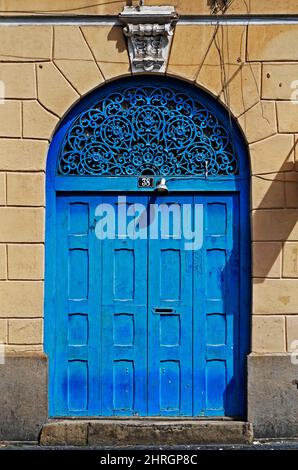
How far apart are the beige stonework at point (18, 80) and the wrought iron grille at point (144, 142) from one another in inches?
21.0

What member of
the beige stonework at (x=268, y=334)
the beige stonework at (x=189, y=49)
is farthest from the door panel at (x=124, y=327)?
the beige stonework at (x=189, y=49)

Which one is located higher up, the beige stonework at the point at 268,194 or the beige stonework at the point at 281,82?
the beige stonework at the point at 281,82

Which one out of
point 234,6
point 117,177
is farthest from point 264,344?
point 234,6

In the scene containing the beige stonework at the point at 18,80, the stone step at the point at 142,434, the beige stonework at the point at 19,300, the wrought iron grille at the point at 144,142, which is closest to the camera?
the stone step at the point at 142,434

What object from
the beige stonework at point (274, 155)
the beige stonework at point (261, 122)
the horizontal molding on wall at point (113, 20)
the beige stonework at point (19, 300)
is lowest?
the beige stonework at point (19, 300)

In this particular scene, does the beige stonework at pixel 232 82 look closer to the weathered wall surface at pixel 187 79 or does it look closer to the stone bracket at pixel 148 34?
the weathered wall surface at pixel 187 79

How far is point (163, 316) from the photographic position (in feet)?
26.0

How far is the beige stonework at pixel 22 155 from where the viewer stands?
7805mm

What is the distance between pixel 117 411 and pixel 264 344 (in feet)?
5.03

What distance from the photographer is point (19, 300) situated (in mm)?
7746

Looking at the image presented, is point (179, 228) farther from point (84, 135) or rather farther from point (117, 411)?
point (117, 411)

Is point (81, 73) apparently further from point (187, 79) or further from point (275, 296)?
point (275, 296)

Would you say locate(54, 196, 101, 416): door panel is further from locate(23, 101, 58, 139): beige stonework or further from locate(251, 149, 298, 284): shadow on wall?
locate(251, 149, 298, 284): shadow on wall

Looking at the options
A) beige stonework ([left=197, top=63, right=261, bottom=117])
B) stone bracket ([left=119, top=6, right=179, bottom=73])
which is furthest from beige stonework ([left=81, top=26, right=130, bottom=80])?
beige stonework ([left=197, top=63, right=261, bottom=117])
